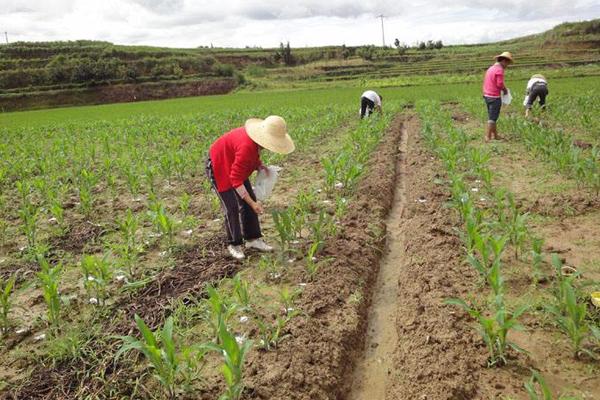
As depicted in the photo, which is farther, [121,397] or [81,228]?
[81,228]

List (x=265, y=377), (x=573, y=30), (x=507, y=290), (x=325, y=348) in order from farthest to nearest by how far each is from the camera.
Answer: (x=573, y=30) < (x=507, y=290) < (x=325, y=348) < (x=265, y=377)

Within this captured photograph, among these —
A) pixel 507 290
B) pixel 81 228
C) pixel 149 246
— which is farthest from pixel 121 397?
pixel 81 228

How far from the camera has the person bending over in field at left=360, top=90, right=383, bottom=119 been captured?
12.4 m

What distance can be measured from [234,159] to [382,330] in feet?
6.70

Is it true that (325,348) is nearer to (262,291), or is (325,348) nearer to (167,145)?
(262,291)

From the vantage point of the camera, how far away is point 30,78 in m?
46.7

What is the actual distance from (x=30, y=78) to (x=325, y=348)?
178 feet

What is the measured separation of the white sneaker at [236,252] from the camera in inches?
174

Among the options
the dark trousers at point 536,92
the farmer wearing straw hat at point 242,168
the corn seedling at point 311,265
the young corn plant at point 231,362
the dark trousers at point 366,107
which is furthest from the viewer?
the dark trousers at point 366,107

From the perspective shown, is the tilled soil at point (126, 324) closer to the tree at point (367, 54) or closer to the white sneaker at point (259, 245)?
the white sneaker at point (259, 245)

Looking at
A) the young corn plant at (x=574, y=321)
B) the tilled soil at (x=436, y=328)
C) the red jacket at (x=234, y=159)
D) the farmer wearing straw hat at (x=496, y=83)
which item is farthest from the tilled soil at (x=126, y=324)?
the farmer wearing straw hat at (x=496, y=83)

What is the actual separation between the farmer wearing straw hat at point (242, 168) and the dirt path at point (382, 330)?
125 centimetres

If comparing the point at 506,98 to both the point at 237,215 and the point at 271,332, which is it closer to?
the point at 237,215

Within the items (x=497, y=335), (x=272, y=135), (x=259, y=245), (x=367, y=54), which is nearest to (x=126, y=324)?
(x=259, y=245)
